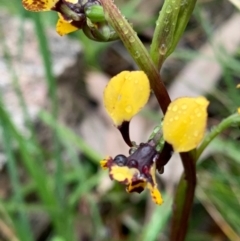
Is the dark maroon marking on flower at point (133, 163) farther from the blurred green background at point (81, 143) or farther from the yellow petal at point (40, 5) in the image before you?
the blurred green background at point (81, 143)

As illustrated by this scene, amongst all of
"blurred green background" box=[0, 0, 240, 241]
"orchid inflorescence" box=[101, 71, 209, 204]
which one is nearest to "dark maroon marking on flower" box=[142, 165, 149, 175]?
"orchid inflorescence" box=[101, 71, 209, 204]

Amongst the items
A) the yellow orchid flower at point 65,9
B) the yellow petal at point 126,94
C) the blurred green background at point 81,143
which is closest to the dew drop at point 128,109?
the yellow petal at point 126,94

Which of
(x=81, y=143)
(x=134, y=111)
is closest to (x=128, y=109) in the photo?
(x=134, y=111)

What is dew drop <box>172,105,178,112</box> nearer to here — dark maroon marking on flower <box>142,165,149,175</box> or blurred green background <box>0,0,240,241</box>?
dark maroon marking on flower <box>142,165,149,175</box>

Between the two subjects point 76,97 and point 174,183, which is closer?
point 174,183

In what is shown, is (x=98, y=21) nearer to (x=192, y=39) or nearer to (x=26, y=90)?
(x=26, y=90)

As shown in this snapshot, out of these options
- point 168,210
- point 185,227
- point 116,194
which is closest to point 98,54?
point 116,194

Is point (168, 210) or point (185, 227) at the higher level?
point (185, 227)
